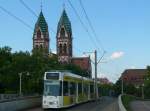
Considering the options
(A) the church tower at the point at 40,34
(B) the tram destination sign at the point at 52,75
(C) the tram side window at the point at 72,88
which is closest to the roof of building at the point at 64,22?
(A) the church tower at the point at 40,34

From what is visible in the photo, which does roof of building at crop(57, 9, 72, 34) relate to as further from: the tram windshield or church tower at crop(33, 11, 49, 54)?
the tram windshield

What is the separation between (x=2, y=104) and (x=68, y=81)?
768cm

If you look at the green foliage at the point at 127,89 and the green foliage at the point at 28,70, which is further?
the green foliage at the point at 127,89

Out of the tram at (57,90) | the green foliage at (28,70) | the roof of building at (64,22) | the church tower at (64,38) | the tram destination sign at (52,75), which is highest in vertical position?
the roof of building at (64,22)

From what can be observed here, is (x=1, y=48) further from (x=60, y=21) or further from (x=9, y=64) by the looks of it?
(x=60, y=21)

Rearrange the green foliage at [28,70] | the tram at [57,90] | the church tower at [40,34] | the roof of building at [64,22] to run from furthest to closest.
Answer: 1. the roof of building at [64,22]
2. the church tower at [40,34]
3. the green foliage at [28,70]
4. the tram at [57,90]

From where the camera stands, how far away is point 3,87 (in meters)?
84.4

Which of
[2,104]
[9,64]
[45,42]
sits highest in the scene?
[45,42]

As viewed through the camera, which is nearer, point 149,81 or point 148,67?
point 149,81

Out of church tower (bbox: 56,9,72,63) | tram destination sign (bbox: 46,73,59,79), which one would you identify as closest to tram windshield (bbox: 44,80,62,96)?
tram destination sign (bbox: 46,73,59,79)

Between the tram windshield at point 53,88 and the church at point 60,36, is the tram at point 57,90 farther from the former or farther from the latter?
the church at point 60,36

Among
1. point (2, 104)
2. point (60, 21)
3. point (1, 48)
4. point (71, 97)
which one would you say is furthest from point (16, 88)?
point (60, 21)

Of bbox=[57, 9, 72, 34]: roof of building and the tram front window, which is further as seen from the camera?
bbox=[57, 9, 72, 34]: roof of building

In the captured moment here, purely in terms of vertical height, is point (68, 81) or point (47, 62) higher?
point (47, 62)
